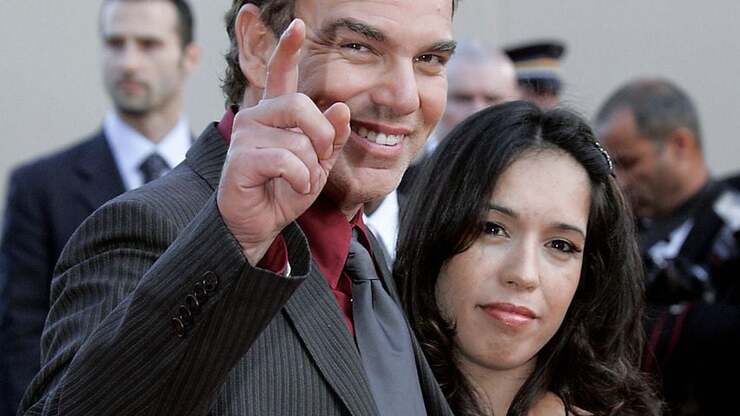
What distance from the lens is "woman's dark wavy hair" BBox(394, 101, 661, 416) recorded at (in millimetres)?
2617

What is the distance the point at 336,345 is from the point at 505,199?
0.75 metres

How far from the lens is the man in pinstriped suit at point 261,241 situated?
1643mm

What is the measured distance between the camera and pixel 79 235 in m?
1.90

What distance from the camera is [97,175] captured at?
15.8ft

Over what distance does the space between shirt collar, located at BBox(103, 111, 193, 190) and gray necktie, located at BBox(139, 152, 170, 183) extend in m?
0.02

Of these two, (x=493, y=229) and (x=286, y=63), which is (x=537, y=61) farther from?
(x=286, y=63)

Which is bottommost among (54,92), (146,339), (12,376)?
(12,376)

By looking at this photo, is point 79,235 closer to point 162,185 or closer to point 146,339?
point 162,185

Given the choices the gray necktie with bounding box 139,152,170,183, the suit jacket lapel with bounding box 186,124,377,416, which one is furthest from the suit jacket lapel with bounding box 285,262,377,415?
the gray necktie with bounding box 139,152,170,183

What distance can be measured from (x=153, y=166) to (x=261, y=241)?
331 centimetres

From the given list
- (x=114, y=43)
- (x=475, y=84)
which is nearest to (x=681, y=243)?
(x=475, y=84)

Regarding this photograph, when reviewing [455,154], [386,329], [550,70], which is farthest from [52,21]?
[386,329]

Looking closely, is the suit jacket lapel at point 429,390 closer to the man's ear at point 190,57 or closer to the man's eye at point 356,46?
the man's eye at point 356,46

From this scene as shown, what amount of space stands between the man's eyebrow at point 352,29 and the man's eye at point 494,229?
649 mm
